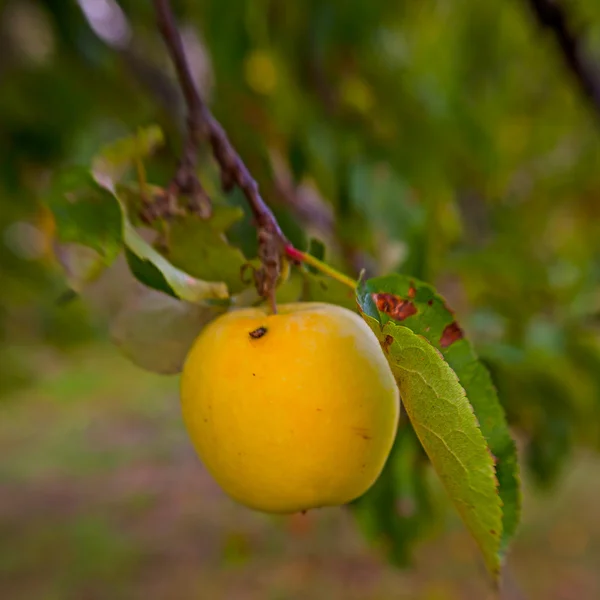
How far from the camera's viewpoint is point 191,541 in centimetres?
322

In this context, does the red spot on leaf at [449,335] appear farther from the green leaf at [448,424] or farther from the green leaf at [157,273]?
the green leaf at [157,273]

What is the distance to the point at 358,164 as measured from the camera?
1315 millimetres

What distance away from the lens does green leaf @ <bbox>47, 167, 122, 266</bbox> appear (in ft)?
1.88

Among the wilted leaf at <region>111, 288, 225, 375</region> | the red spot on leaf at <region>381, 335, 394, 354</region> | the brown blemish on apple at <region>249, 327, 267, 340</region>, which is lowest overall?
the wilted leaf at <region>111, 288, 225, 375</region>

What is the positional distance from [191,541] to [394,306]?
3.01m

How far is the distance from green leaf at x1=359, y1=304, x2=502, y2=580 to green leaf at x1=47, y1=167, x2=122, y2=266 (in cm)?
24

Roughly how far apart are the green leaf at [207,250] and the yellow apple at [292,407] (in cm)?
7

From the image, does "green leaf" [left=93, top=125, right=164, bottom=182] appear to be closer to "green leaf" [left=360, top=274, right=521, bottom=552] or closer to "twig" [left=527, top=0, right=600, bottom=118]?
"green leaf" [left=360, top=274, right=521, bottom=552]

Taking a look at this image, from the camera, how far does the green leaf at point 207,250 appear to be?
609mm

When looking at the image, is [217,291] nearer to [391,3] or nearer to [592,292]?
[592,292]

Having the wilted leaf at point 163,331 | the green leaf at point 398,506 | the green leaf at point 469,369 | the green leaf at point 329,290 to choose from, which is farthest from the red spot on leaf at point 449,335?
the green leaf at point 398,506

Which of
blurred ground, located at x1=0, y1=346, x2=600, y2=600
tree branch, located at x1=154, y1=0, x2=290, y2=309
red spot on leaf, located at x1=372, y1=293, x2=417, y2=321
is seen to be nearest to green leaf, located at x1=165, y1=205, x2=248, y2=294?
tree branch, located at x1=154, y1=0, x2=290, y2=309

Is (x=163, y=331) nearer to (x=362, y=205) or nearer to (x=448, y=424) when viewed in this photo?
(x=448, y=424)

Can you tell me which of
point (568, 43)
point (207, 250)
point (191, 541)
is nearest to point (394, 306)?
point (207, 250)
